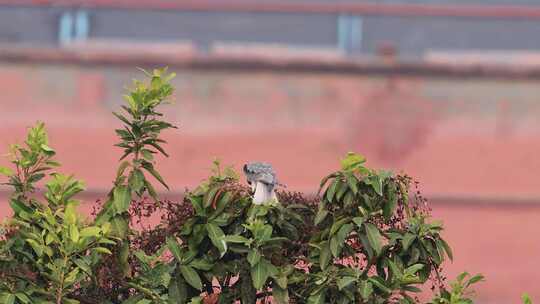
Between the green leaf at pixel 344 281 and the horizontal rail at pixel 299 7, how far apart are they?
6.69m

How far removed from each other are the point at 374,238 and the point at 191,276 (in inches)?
19.5

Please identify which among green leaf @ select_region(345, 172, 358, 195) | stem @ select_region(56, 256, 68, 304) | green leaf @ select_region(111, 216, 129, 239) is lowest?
stem @ select_region(56, 256, 68, 304)

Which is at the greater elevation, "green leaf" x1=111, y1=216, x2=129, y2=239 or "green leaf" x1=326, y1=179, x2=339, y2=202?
"green leaf" x1=326, y1=179, x2=339, y2=202

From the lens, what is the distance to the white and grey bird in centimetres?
350

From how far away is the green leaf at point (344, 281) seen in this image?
3299 millimetres

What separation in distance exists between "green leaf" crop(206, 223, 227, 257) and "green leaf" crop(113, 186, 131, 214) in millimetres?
231

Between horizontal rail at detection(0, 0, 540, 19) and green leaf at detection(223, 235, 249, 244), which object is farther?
horizontal rail at detection(0, 0, 540, 19)

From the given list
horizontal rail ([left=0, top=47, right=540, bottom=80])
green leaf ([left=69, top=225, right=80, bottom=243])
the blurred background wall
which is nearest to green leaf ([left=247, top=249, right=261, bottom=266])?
green leaf ([left=69, top=225, right=80, bottom=243])

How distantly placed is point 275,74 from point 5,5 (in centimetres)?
218

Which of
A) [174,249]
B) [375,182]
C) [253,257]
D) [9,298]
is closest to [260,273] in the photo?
[253,257]

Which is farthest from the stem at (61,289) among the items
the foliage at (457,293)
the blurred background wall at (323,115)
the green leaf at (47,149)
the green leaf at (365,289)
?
the blurred background wall at (323,115)

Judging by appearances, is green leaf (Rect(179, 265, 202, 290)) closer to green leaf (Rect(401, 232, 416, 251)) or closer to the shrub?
the shrub

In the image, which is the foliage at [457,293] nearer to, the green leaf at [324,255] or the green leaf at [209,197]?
the green leaf at [324,255]

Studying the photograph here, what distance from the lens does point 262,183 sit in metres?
3.53
